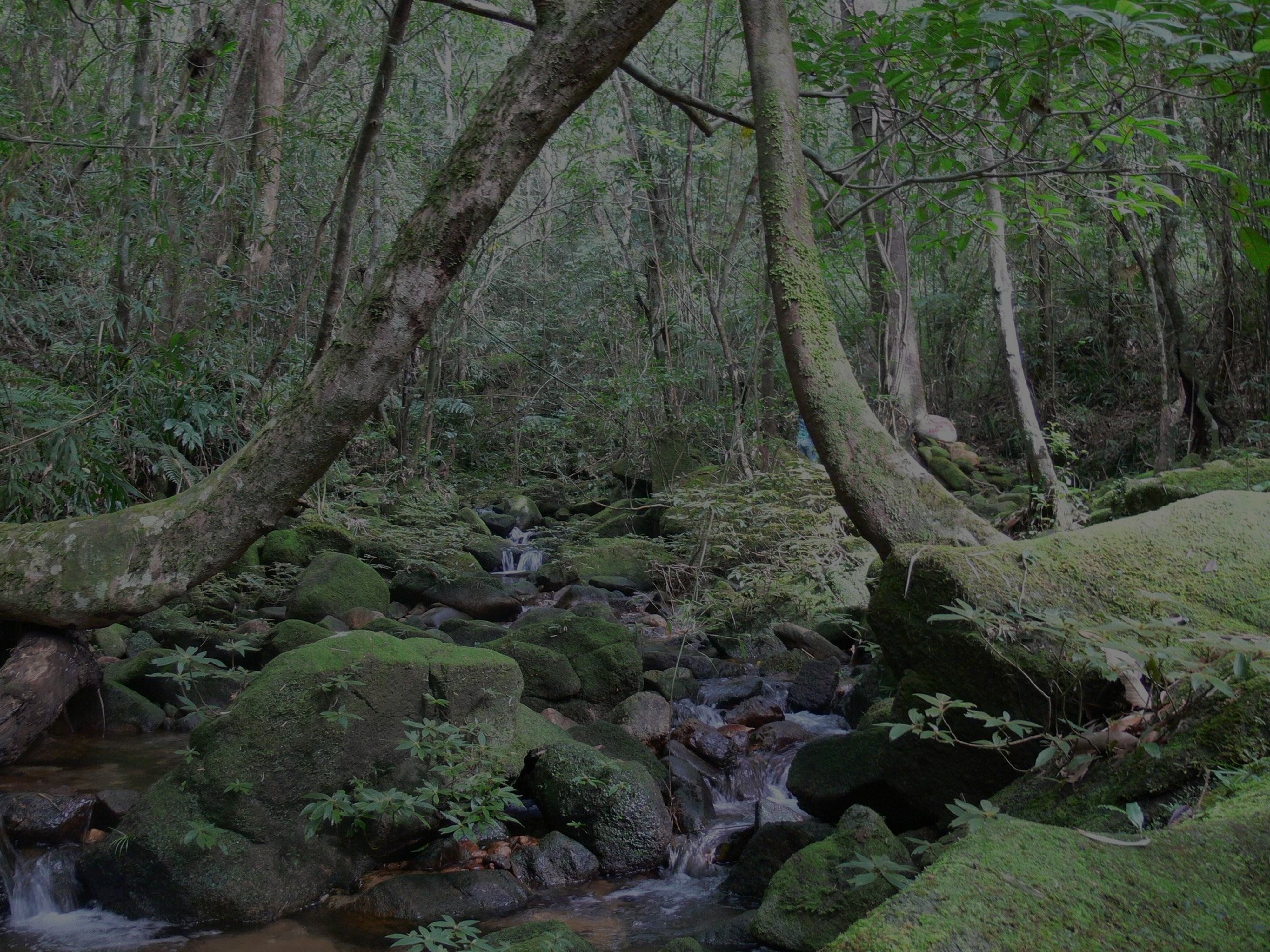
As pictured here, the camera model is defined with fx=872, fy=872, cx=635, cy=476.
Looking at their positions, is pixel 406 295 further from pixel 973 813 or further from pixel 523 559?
pixel 523 559

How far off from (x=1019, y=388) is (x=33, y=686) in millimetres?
7632

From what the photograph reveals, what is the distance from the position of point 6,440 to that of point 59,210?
363 cm

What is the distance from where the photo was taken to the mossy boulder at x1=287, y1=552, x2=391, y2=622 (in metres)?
7.28

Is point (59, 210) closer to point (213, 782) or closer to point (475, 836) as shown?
point (213, 782)

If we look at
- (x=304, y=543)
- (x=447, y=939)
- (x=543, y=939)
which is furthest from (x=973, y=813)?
(x=304, y=543)

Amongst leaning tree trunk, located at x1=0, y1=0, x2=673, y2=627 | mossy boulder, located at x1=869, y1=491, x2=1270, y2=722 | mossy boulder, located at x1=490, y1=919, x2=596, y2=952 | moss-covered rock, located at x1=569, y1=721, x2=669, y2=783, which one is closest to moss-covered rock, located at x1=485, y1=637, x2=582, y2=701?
moss-covered rock, located at x1=569, y1=721, x2=669, y2=783

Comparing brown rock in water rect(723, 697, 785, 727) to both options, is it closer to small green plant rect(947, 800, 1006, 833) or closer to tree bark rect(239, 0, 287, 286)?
small green plant rect(947, 800, 1006, 833)

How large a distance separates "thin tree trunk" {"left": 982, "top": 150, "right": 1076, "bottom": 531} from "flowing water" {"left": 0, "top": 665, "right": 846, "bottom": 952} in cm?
379

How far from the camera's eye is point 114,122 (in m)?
6.51

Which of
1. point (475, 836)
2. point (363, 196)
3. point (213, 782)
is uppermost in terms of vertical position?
point (363, 196)

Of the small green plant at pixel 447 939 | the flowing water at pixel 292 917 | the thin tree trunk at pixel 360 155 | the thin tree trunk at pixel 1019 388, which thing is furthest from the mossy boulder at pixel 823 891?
the thin tree trunk at pixel 1019 388

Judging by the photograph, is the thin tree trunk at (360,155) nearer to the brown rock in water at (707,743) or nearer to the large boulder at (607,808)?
the large boulder at (607,808)

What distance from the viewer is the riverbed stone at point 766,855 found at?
159 inches

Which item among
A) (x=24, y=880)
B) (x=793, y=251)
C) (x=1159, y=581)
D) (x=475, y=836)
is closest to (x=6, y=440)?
(x=24, y=880)
